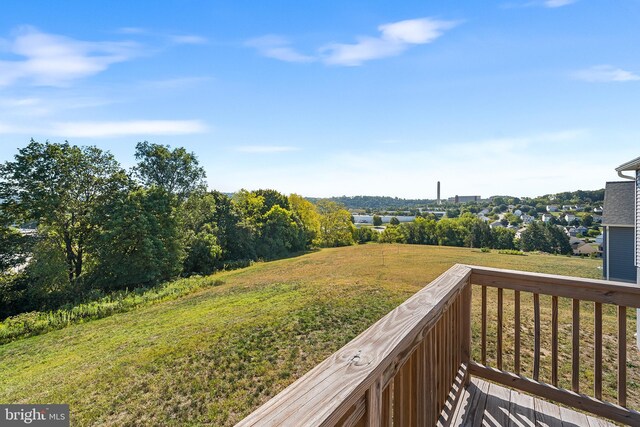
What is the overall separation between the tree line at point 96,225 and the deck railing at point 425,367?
550 inches

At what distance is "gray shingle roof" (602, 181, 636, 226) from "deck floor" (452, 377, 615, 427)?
6.55 meters

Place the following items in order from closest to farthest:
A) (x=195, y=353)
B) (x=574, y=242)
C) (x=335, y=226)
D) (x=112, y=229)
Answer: (x=195, y=353), (x=112, y=229), (x=574, y=242), (x=335, y=226)

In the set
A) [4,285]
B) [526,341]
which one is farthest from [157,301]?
[526,341]

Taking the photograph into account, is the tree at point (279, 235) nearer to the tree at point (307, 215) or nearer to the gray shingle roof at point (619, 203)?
the tree at point (307, 215)

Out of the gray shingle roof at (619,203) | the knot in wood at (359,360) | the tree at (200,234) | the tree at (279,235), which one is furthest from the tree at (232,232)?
the knot in wood at (359,360)

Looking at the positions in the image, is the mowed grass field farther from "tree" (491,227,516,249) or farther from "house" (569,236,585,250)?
"tree" (491,227,516,249)

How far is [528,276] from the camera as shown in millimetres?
1556

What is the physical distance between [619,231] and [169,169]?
19.7 metres

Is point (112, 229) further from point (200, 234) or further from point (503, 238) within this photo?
point (503, 238)

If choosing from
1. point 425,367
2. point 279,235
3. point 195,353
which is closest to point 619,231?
point 425,367

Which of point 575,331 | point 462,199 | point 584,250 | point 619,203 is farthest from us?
point 462,199

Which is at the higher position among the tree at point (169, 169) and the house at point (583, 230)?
the tree at point (169, 169)

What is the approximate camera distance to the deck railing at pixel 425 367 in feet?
1.71

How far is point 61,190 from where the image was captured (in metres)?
12.3
